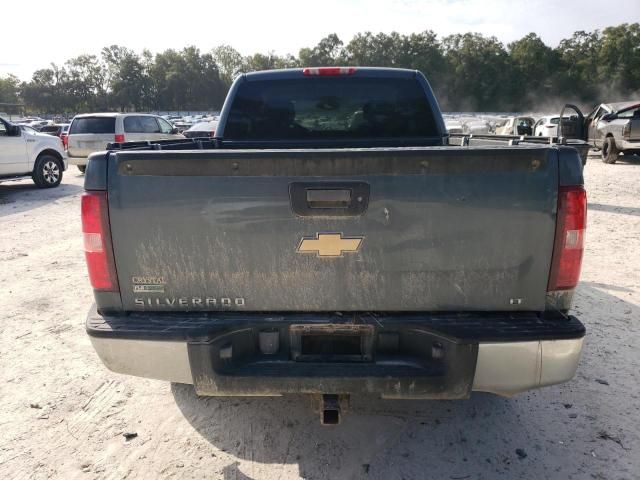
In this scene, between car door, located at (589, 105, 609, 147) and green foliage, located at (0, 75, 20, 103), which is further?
green foliage, located at (0, 75, 20, 103)

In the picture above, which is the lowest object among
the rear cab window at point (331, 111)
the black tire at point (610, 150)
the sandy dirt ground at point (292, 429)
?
the sandy dirt ground at point (292, 429)

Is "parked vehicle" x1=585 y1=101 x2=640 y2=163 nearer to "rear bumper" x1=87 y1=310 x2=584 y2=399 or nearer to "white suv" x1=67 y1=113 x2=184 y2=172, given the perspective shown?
"white suv" x1=67 y1=113 x2=184 y2=172

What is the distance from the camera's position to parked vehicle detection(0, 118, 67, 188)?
11459 millimetres

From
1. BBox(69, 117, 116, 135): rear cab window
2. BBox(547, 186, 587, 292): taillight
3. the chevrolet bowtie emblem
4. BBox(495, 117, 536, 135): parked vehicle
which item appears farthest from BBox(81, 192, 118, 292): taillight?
BBox(495, 117, 536, 135): parked vehicle

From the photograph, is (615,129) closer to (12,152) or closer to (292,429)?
(292,429)

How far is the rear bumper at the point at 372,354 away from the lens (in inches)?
85.4

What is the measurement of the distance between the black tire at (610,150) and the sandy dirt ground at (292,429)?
14237mm

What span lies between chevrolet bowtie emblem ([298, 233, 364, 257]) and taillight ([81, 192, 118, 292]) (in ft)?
3.03

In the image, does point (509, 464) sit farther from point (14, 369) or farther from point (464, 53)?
point (464, 53)

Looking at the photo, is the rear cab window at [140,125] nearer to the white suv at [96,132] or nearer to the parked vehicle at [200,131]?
the white suv at [96,132]

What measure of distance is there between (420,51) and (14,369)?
115 meters

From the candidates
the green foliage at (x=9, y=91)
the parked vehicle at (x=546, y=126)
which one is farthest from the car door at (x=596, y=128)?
the green foliage at (x=9, y=91)

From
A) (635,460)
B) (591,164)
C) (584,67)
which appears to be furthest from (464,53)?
(635,460)

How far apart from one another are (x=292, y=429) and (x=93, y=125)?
1493cm
